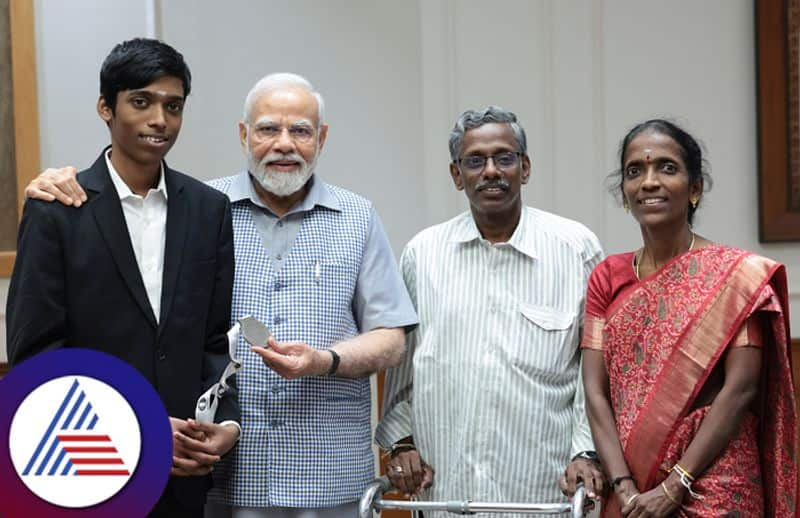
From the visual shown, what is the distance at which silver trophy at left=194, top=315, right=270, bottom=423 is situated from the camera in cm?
185

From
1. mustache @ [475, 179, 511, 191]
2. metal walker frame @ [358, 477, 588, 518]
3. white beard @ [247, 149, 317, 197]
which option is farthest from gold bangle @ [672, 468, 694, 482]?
white beard @ [247, 149, 317, 197]

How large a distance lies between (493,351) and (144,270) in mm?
777

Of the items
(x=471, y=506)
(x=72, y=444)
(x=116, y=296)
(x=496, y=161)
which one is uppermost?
(x=496, y=161)

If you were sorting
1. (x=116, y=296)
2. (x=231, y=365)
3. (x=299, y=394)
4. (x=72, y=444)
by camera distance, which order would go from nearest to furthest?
(x=72, y=444) < (x=231, y=365) < (x=116, y=296) < (x=299, y=394)

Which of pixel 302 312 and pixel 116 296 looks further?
pixel 302 312

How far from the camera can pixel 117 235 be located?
1989 mm

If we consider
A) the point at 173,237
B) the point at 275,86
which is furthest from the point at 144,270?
the point at 275,86

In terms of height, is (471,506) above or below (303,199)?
below

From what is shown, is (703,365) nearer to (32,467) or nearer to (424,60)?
(32,467)

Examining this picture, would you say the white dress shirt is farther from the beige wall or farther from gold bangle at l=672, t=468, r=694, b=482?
the beige wall

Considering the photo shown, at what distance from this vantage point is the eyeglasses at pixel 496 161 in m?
2.39

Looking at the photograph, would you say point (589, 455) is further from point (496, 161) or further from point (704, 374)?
point (496, 161)

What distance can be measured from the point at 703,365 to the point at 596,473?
33cm

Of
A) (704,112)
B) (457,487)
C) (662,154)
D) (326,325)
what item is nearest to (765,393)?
(662,154)
